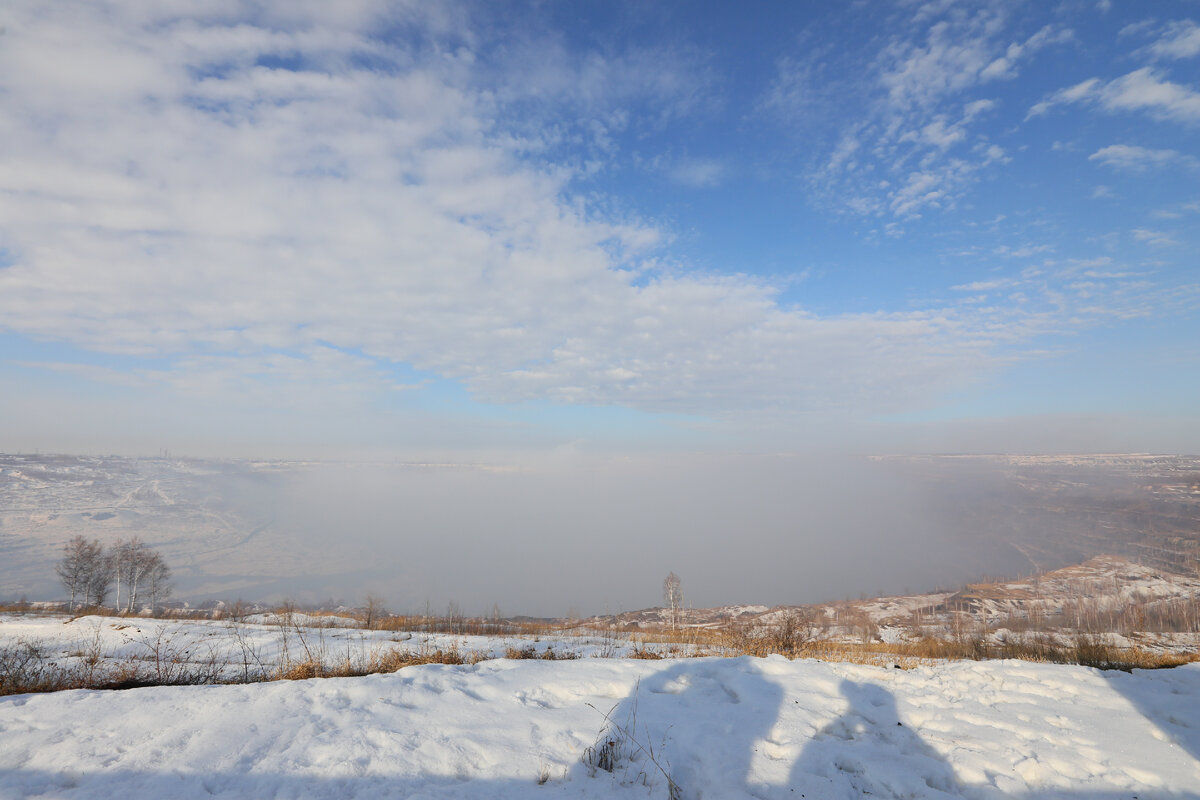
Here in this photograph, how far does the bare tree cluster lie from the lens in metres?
42.6

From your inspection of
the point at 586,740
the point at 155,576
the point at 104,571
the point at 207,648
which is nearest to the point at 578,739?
the point at 586,740

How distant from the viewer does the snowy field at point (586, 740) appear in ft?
10.8

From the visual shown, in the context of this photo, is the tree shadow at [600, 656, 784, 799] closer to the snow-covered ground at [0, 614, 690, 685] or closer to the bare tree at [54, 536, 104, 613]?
the snow-covered ground at [0, 614, 690, 685]

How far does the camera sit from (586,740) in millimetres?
4180

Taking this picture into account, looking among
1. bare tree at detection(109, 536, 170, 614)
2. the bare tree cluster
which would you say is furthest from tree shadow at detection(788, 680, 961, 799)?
bare tree at detection(109, 536, 170, 614)

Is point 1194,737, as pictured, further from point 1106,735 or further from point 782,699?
point 782,699

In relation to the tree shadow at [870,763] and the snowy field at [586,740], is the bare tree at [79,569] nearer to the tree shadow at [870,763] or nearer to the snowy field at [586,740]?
the snowy field at [586,740]

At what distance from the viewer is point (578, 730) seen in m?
4.37

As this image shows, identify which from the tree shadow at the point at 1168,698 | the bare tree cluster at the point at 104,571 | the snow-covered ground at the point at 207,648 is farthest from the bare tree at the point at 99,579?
the tree shadow at the point at 1168,698

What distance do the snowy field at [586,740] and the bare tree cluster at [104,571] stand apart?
55350 mm

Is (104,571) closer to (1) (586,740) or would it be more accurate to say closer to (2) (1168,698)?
(1) (586,740)

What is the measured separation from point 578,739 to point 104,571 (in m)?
65.2

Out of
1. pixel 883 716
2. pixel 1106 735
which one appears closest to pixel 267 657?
pixel 883 716

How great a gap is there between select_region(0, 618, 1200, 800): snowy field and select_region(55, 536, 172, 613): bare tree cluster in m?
55.4
